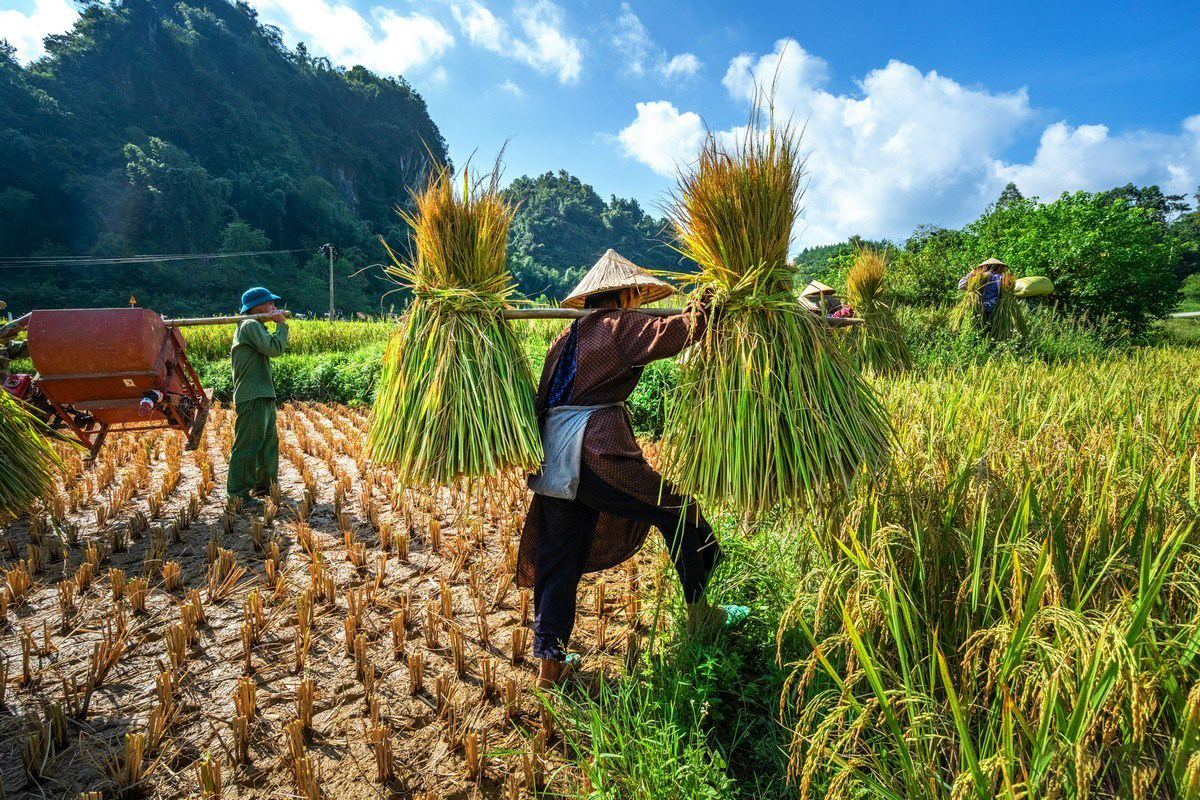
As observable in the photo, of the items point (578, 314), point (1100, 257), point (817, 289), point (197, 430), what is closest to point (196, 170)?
point (197, 430)

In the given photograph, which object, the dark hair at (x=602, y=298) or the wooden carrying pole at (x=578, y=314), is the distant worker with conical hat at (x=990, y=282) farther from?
the dark hair at (x=602, y=298)

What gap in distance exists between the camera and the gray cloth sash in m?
2.08

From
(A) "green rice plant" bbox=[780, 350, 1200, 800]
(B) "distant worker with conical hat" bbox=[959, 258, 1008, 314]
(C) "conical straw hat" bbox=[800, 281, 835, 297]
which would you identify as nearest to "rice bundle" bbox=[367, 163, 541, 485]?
(A) "green rice plant" bbox=[780, 350, 1200, 800]

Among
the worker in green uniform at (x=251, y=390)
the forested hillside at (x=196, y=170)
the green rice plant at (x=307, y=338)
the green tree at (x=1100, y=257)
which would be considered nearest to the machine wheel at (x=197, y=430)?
the worker in green uniform at (x=251, y=390)

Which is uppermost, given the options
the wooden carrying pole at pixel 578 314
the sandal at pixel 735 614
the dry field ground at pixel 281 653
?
the wooden carrying pole at pixel 578 314

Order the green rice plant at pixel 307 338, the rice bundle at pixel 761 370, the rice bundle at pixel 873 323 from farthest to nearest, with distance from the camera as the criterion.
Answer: the green rice plant at pixel 307 338, the rice bundle at pixel 873 323, the rice bundle at pixel 761 370

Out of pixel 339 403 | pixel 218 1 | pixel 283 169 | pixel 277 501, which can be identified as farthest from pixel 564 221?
pixel 277 501

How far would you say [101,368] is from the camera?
10.1 ft

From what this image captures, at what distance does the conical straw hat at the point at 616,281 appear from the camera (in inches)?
84.4

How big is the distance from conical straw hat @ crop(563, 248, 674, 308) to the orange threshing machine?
2544mm

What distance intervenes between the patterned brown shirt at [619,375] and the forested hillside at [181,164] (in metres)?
28.6

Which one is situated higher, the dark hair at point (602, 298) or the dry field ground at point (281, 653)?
the dark hair at point (602, 298)

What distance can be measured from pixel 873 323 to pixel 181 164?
4252cm

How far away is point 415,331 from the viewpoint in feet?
7.08
